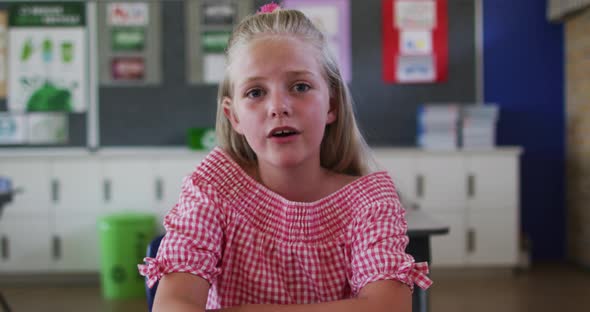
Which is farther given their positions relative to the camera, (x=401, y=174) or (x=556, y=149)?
(x=556, y=149)

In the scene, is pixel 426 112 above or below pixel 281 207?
above

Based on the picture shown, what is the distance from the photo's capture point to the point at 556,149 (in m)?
4.65

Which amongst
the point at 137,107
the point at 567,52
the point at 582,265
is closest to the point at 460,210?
the point at 582,265

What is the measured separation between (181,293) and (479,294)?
10.2 feet

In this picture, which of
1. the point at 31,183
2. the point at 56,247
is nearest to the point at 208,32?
the point at 31,183

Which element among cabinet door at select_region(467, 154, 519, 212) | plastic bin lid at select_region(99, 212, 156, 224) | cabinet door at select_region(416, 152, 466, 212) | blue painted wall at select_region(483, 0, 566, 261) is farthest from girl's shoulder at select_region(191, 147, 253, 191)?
blue painted wall at select_region(483, 0, 566, 261)

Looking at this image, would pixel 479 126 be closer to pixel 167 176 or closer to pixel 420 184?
pixel 420 184

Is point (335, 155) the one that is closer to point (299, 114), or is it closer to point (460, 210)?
point (299, 114)

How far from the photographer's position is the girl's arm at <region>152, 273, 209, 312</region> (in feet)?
3.12

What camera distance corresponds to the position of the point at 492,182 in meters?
4.23

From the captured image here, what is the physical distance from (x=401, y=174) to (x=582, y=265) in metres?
1.52

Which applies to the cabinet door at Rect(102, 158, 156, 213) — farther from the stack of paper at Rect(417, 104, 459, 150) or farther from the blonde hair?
the blonde hair

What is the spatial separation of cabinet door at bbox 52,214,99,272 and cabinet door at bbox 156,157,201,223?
50 centimetres

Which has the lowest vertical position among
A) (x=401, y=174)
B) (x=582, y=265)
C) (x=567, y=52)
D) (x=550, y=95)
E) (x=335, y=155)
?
(x=582, y=265)
